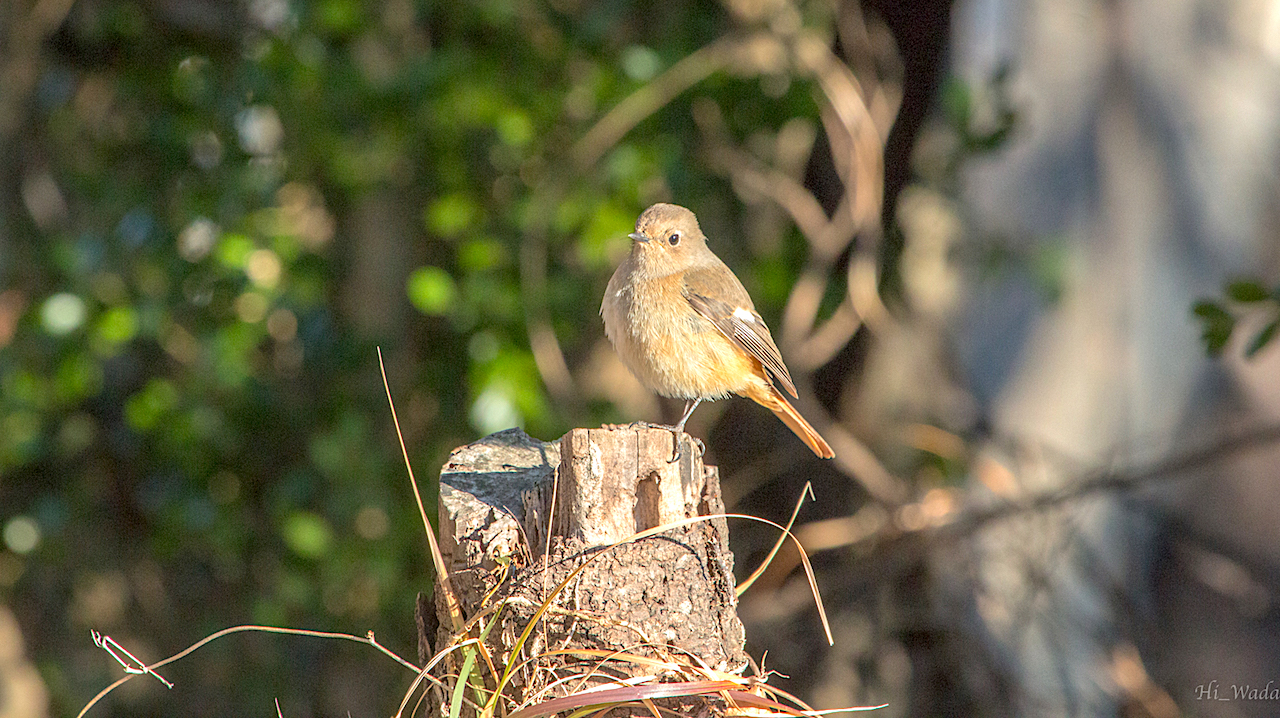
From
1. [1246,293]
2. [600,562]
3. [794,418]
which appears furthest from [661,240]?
[600,562]

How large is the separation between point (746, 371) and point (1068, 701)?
2.52 meters

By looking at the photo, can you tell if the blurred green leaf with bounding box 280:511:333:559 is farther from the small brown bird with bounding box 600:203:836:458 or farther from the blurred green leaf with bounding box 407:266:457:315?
the small brown bird with bounding box 600:203:836:458

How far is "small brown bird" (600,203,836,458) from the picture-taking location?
11.1 ft

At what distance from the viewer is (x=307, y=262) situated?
4441 mm

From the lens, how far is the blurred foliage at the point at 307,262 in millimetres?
4289

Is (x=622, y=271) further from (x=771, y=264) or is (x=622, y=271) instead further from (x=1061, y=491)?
(x=1061, y=491)

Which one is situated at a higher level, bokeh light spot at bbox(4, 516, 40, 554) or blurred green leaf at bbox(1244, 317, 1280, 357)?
blurred green leaf at bbox(1244, 317, 1280, 357)

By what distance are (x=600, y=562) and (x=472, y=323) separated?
2600mm

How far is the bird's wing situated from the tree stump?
1.57 metres

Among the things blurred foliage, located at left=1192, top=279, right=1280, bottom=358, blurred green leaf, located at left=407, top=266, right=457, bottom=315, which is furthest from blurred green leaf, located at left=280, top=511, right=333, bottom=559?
blurred foliage, located at left=1192, top=279, right=1280, bottom=358

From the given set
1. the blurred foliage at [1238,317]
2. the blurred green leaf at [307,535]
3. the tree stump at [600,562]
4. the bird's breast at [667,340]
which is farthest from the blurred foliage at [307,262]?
the tree stump at [600,562]

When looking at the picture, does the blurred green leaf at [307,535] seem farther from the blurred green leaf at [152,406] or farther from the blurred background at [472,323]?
the blurred green leaf at [152,406]

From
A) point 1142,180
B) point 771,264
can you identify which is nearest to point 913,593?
point 771,264

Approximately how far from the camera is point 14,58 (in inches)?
204
